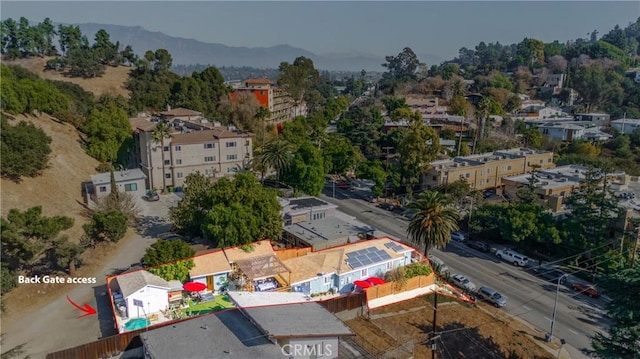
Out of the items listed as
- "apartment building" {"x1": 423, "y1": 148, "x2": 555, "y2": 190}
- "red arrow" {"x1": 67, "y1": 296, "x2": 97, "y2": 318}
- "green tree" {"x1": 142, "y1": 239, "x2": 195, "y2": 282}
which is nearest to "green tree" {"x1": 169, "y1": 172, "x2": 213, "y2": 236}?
"green tree" {"x1": 142, "y1": 239, "x2": 195, "y2": 282}

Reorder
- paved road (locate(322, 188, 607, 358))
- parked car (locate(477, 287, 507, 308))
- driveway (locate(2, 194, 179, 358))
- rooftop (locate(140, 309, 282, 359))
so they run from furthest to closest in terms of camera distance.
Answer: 1. parked car (locate(477, 287, 507, 308))
2. paved road (locate(322, 188, 607, 358))
3. driveway (locate(2, 194, 179, 358))
4. rooftop (locate(140, 309, 282, 359))

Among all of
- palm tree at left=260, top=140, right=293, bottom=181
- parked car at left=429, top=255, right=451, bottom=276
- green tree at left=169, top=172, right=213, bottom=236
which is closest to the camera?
parked car at left=429, top=255, right=451, bottom=276

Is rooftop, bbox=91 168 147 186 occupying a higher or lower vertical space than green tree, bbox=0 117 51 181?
lower

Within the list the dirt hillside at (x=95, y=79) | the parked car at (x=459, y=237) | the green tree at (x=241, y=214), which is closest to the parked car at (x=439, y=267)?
the parked car at (x=459, y=237)

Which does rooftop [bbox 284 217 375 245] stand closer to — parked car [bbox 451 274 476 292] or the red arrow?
parked car [bbox 451 274 476 292]

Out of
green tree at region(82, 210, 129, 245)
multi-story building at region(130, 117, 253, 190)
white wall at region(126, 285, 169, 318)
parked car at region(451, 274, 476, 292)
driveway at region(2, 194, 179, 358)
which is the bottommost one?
parked car at region(451, 274, 476, 292)

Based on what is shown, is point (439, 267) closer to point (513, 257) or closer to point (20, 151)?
point (513, 257)

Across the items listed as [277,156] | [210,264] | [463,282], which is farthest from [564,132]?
[210,264]

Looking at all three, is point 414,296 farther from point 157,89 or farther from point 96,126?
point 157,89
